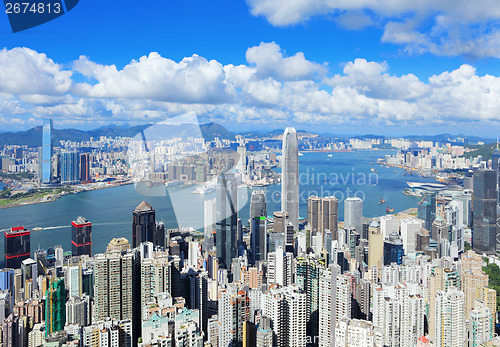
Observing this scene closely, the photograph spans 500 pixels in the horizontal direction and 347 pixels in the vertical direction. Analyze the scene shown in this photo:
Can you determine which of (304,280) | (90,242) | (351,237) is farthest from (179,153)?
(351,237)

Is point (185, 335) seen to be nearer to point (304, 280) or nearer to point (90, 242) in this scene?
point (304, 280)

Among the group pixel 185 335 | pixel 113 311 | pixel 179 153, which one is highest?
pixel 179 153

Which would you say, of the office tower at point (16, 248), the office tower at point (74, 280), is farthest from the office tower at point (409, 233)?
the office tower at point (16, 248)

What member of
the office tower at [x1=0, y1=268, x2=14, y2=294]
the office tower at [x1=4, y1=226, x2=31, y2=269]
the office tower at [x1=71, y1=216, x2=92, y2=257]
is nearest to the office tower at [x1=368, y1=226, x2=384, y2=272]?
the office tower at [x1=71, y1=216, x2=92, y2=257]

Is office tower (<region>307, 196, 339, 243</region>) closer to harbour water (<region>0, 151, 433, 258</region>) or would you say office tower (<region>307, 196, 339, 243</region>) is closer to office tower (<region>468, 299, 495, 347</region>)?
harbour water (<region>0, 151, 433, 258</region>)

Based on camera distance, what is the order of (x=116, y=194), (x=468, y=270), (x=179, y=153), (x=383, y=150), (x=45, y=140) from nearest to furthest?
(x=179, y=153)
(x=468, y=270)
(x=116, y=194)
(x=45, y=140)
(x=383, y=150)

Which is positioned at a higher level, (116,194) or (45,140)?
(45,140)
